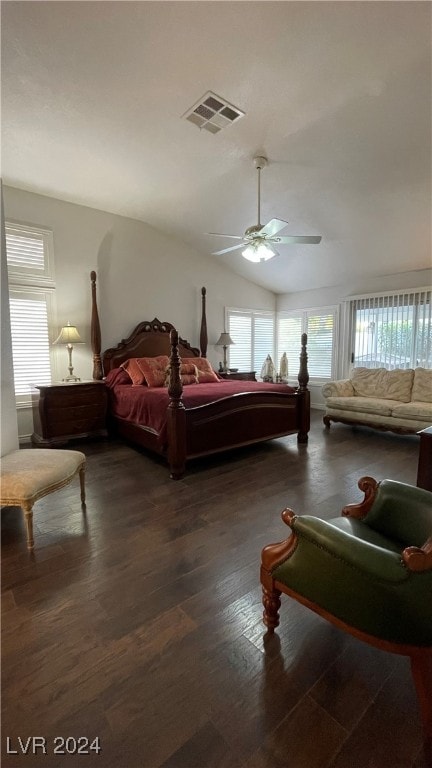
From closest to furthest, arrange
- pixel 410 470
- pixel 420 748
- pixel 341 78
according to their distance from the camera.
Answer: pixel 420 748
pixel 341 78
pixel 410 470

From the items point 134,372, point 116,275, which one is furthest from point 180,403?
point 116,275

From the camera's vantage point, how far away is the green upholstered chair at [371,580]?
1047 mm

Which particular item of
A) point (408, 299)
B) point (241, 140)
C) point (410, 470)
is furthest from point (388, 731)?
point (408, 299)

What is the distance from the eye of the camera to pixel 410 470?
132 inches

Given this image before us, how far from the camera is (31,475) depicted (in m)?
2.05

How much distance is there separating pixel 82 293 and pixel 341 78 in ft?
12.1

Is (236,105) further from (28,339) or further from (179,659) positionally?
(179,659)

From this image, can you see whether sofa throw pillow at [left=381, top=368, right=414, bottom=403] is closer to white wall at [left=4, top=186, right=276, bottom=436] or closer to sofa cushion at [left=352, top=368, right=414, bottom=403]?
sofa cushion at [left=352, top=368, right=414, bottom=403]

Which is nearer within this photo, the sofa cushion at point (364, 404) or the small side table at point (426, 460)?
the small side table at point (426, 460)

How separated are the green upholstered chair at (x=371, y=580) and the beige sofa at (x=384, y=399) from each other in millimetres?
3237

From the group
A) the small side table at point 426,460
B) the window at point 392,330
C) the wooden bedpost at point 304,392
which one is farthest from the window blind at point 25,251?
the window at point 392,330

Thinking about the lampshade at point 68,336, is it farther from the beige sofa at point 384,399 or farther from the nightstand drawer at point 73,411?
the beige sofa at point 384,399

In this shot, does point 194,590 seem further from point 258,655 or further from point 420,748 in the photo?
point 420,748

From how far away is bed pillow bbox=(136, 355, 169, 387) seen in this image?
4.35 m
